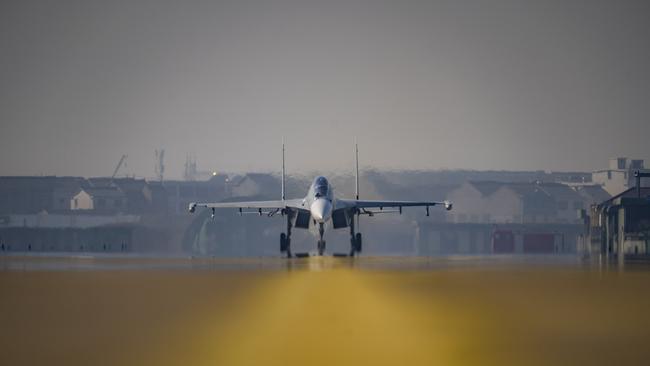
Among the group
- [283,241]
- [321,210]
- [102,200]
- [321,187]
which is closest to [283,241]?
[283,241]

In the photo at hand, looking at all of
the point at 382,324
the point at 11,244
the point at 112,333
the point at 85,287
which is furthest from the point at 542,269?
the point at 11,244

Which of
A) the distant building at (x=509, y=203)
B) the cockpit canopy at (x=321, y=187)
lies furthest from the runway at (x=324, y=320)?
the distant building at (x=509, y=203)

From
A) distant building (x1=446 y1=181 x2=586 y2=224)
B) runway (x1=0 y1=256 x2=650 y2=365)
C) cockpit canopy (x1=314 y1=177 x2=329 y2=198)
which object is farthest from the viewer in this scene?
distant building (x1=446 y1=181 x2=586 y2=224)

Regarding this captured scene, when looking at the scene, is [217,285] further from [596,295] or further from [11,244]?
[11,244]

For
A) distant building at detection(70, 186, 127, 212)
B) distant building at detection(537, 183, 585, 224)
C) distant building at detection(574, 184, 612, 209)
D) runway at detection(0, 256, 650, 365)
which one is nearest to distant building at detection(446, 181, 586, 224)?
distant building at detection(537, 183, 585, 224)

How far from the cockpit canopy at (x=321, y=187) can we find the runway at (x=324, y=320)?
25730mm

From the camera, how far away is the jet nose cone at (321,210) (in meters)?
72.6

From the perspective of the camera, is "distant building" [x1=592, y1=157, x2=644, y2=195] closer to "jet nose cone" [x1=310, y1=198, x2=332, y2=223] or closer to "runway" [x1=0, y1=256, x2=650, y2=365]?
"jet nose cone" [x1=310, y1=198, x2=332, y2=223]

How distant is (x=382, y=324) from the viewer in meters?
27.8

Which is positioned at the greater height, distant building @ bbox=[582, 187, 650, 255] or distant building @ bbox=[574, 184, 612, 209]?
distant building @ bbox=[574, 184, 612, 209]

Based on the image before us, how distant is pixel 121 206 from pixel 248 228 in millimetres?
43438

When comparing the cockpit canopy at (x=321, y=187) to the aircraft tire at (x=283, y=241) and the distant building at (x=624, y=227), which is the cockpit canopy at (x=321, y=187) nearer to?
the aircraft tire at (x=283, y=241)

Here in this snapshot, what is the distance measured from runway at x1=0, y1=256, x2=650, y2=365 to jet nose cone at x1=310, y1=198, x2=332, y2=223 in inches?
943

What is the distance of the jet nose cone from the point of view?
7262 cm
